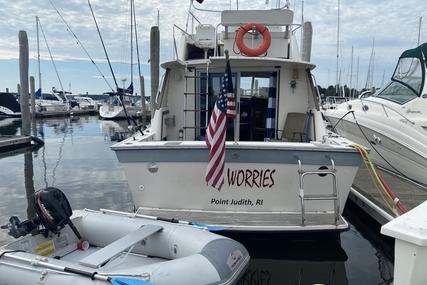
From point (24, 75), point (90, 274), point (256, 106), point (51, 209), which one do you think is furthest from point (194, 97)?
point (24, 75)

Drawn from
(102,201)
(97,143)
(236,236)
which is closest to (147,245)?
(236,236)

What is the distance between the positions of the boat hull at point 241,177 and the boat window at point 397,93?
13.4 ft

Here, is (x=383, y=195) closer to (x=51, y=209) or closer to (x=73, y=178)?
(x=51, y=209)

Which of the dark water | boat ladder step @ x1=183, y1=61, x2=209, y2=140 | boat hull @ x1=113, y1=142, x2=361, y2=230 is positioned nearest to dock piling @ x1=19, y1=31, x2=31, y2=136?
the dark water

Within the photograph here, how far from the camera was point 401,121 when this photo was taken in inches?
312

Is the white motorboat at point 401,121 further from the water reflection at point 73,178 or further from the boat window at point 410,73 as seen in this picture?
the water reflection at point 73,178

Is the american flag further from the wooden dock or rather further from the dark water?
the wooden dock

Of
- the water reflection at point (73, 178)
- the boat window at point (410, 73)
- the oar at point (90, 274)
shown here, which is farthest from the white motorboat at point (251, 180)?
the boat window at point (410, 73)

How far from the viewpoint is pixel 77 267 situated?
3613mm

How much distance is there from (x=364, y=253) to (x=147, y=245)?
3150mm

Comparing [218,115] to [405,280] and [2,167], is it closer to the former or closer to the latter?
[405,280]

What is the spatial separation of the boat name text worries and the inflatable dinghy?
104cm

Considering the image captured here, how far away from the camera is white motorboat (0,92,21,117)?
31.9 metres

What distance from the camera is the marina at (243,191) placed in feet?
12.8
